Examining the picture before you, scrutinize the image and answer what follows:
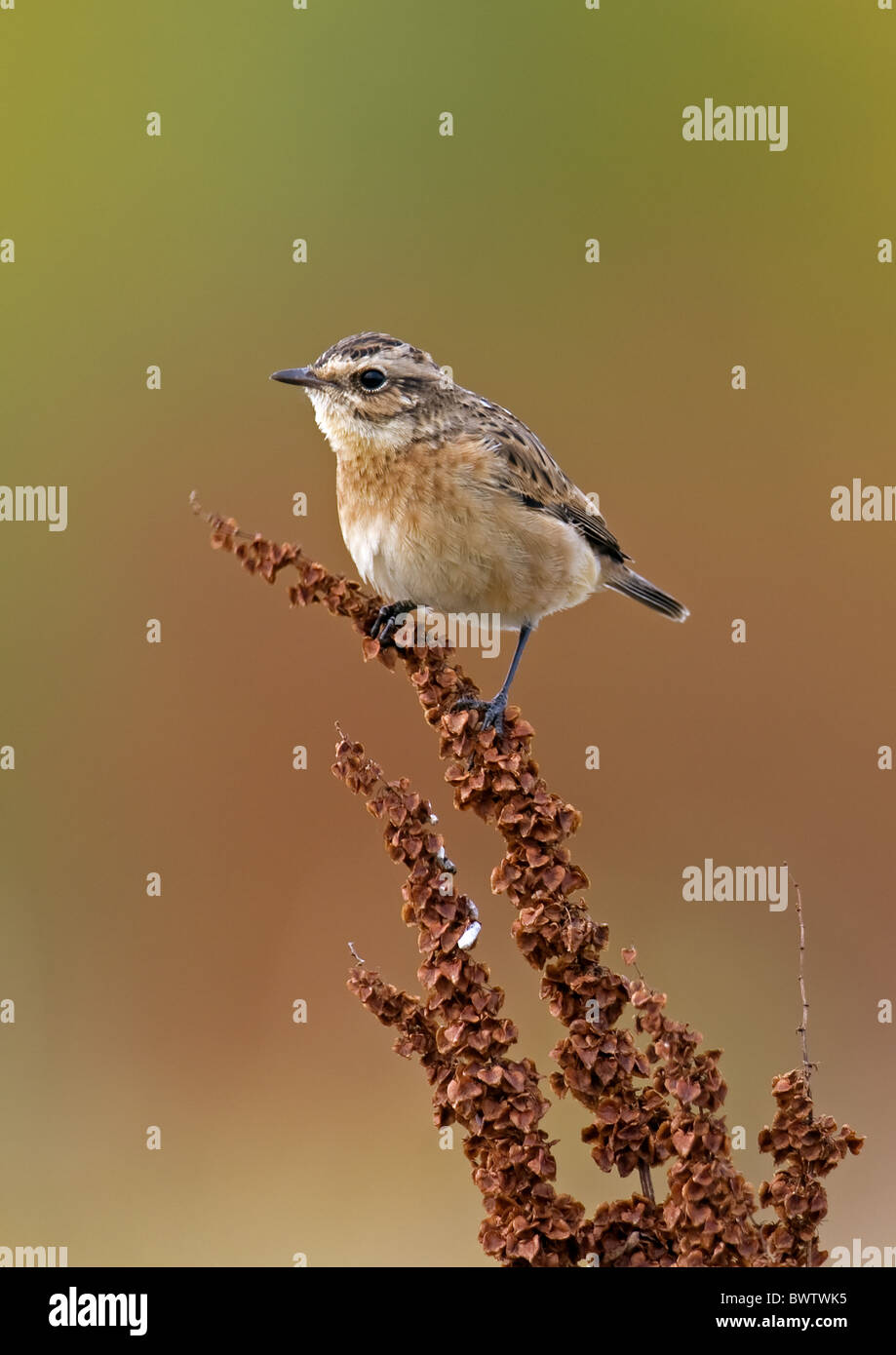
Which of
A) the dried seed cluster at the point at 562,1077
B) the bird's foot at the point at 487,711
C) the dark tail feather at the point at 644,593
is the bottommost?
the dried seed cluster at the point at 562,1077

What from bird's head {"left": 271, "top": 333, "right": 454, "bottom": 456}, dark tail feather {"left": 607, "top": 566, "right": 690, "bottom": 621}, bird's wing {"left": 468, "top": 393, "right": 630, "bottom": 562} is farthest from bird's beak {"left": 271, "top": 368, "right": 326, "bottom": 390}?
dark tail feather {"left": 607, "top": 566, "right": 690, "bottom": 621}

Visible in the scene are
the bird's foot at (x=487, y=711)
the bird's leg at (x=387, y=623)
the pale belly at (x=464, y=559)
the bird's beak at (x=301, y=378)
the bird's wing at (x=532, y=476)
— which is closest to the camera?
the bird's foot at (x=487, y=711)

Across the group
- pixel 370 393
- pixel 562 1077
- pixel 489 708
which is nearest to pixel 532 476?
pixel 370 393

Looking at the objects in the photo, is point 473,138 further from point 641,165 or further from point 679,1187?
point 679,1187

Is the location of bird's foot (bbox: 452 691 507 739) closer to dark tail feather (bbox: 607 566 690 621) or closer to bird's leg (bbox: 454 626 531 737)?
bird's leg (bbox: 454 626 531 737)

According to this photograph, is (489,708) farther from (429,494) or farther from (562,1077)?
(429,494)

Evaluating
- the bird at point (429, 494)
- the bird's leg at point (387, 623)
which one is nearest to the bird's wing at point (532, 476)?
the bird at point (429, 494)

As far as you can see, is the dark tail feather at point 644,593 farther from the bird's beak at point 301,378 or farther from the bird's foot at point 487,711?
the bird's foot at point 487,711
